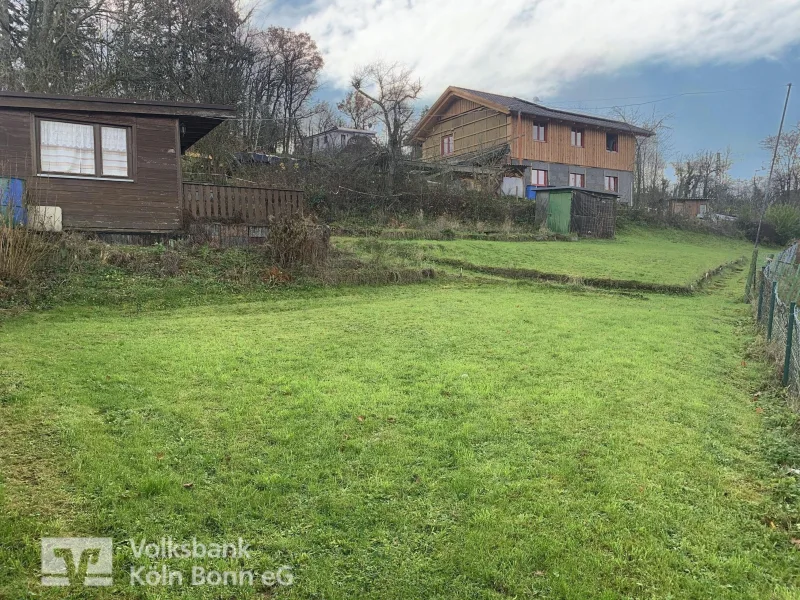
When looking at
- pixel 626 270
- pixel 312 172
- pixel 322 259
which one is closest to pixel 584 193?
pixel 626 270

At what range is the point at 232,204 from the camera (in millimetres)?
14883

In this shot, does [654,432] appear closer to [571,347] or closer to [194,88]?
[571,347]

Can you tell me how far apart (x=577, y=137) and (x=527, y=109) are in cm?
538

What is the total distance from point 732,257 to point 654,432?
28003 millimetres

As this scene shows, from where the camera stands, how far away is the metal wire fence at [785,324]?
6.05 m

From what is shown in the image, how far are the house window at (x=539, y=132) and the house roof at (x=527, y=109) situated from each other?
0.64 metres

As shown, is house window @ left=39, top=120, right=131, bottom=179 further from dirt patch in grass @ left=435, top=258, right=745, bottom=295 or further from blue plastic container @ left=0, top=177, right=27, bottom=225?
dirt patch in grass @ left=435, top=258, right=745, bottom=295

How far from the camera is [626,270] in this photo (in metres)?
18.4

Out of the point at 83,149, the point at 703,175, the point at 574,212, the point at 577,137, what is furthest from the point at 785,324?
the point at 703,175

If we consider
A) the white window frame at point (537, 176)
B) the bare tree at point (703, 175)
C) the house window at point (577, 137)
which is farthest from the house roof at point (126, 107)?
the bare tree at point (703, 175)

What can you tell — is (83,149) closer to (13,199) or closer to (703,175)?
(13,199)

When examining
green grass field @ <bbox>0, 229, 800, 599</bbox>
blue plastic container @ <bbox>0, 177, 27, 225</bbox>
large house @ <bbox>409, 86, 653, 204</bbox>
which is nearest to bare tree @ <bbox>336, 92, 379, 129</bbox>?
large house @ <bbox>409, 86, 653, 204</bbox>

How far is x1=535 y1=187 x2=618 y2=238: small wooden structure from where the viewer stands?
28141mm

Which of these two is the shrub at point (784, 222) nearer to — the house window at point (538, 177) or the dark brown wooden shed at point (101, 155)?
the house window at point (538, 177)
